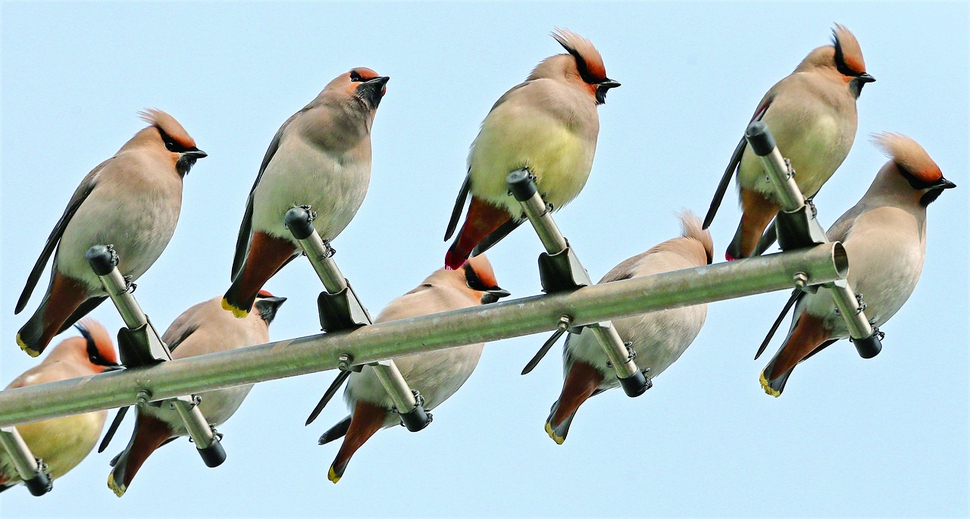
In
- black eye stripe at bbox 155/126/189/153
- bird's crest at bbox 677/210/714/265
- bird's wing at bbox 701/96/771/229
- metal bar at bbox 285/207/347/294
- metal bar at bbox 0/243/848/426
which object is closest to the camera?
metal bar at bbox 0/243/848/426

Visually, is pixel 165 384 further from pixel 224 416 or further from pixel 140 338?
pixel 224 416

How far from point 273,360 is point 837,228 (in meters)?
2.66

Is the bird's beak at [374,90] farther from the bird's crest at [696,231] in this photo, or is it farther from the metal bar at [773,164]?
the metal bar at [773,164]

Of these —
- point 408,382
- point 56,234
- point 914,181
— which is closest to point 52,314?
point 56,234

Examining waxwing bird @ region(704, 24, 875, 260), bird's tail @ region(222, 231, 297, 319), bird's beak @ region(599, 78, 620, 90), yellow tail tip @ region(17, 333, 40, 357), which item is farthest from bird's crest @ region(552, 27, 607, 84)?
yellow tail tip @ region(17, 333, 40, 357)

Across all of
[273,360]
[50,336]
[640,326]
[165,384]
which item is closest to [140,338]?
[165,384]

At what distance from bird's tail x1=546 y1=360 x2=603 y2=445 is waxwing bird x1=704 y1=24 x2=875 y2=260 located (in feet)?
2.51

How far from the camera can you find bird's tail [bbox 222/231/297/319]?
5992 mm

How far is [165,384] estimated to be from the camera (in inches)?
202

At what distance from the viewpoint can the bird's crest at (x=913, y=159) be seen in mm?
6234

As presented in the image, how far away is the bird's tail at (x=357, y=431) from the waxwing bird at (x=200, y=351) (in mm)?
492

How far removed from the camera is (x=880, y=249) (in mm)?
5902

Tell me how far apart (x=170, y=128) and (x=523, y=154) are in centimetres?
183

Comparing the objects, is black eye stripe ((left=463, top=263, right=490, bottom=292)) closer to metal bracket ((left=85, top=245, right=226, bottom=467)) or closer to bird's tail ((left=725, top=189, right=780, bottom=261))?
bird's tail ((left=725, top=189, right=780, bottom=261))
